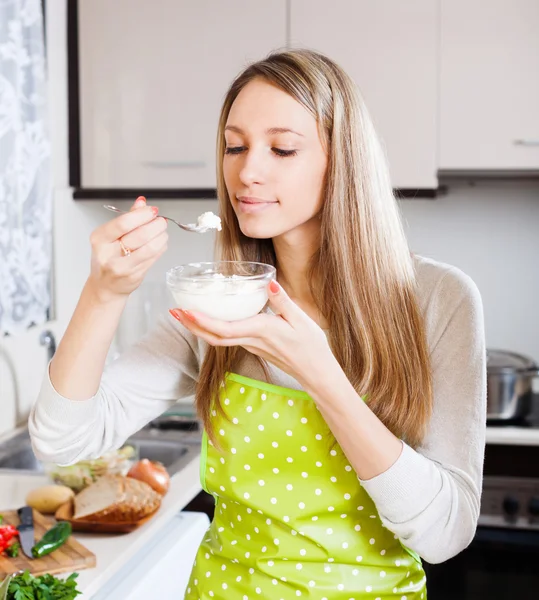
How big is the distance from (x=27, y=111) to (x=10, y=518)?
4.39ft

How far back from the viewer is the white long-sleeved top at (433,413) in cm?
112

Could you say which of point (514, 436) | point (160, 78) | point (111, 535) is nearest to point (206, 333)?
point (111, 535)

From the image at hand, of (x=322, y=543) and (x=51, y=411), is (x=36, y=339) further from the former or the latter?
(x=322, y=543)

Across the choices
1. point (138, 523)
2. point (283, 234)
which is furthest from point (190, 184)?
point (283, 234)

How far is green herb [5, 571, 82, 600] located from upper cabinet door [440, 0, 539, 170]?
70.7 inches

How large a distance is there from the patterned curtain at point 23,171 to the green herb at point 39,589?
128cm

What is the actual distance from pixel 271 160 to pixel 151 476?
39.4 inches

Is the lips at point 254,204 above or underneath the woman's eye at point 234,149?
underneath

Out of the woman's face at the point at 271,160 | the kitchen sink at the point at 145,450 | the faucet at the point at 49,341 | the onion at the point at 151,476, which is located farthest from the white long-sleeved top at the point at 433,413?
the faucet at the point at 49,341

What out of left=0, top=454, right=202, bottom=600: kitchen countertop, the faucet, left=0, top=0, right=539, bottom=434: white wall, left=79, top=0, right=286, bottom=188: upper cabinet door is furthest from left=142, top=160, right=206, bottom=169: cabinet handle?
left=0, top=454, right=202, bottom=600: kitchen countertop

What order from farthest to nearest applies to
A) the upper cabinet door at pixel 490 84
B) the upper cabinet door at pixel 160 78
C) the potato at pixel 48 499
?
the upper cabinet door at pixel 160 78
the upper cabinet door at pixel 490 84
the potato at pixel 48 499

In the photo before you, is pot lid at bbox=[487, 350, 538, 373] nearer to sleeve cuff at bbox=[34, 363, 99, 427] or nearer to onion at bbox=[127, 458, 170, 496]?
onion at bbox=[127, 458, 170, 496]

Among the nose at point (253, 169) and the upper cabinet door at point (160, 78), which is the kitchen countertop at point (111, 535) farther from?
the upper cabinet door at point (160, 78)

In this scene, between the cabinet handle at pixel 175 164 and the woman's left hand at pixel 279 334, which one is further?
the cabinet handle at pixel 175 164
